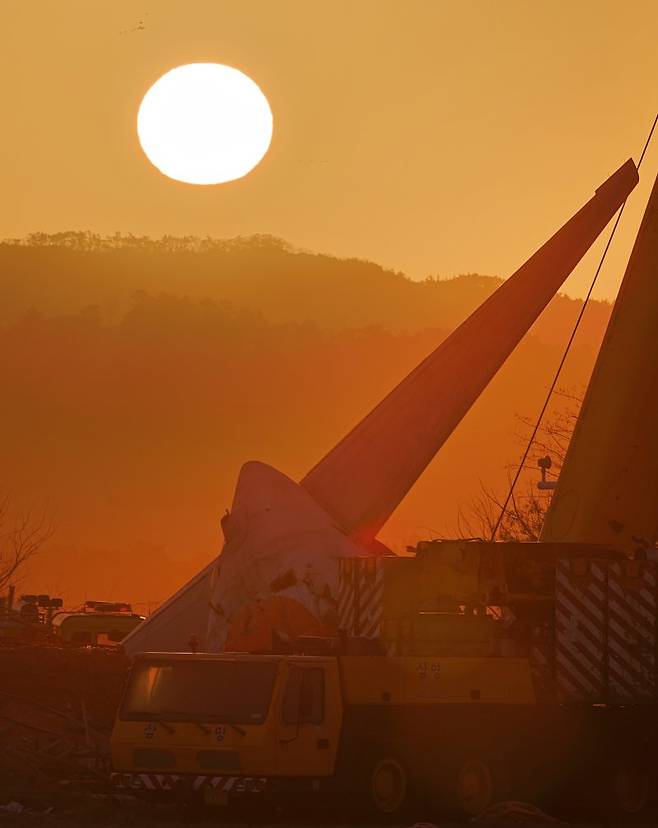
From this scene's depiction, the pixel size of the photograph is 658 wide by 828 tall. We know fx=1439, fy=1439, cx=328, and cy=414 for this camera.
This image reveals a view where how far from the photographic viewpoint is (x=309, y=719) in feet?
55.6

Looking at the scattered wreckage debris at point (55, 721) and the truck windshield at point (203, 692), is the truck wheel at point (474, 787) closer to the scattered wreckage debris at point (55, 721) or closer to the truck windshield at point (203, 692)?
the truck windshield at point (203, 692)

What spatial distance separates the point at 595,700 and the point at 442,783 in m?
3.20

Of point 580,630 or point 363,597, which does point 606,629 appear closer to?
point 580,630

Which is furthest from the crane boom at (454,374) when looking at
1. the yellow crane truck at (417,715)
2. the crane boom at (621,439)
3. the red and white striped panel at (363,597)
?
the yellow crane truck at (417,715)

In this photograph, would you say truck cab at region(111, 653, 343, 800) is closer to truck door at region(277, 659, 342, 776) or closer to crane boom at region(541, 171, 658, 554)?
truck door at region(277, 659, 342, 776)

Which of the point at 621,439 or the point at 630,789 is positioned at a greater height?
the point at 621,439

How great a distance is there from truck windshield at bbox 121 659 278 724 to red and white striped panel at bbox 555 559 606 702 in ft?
15.8

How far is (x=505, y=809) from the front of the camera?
56.7 ft

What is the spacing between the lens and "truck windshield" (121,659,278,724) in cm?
1677

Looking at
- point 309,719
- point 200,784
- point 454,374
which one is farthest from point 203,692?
point 454,374

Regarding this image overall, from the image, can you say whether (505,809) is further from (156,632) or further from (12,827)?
(156,632)

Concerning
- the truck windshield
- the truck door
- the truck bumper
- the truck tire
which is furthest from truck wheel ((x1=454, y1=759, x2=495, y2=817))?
the truck windshield

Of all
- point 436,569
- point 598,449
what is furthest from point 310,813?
point 598,449

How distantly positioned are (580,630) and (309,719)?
16.3ft
